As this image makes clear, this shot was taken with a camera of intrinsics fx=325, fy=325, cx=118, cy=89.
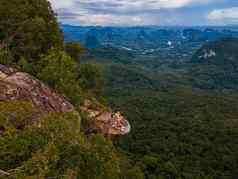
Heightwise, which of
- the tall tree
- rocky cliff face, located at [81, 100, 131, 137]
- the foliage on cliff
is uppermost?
the tall tree

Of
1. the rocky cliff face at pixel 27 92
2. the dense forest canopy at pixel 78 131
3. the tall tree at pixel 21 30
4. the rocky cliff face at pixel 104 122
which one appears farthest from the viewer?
the tall tree at pixel 21 30

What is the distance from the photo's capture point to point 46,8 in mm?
30547

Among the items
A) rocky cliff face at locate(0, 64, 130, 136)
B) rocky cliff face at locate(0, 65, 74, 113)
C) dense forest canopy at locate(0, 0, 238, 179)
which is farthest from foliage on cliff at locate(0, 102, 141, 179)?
rocky cliff face at locate(0, 65, 74, 113)

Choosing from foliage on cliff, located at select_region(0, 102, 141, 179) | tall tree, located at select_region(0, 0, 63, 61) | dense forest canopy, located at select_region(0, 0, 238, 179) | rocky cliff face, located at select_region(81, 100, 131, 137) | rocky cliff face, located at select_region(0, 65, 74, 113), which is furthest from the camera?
tall tree, located at select_region(0, 0, 63, 61)

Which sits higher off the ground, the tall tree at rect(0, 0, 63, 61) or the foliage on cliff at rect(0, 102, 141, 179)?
the tall tree at rect(0, 0, 63, 61)

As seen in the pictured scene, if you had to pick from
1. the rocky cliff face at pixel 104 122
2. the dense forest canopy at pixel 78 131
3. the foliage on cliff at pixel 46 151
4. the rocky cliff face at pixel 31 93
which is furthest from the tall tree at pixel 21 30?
the foliage on cliff at pixel 46 151

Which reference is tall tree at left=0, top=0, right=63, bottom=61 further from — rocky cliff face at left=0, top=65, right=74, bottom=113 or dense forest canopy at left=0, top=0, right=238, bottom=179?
rocky cliff face at left=0, top=65, right=74, bottom=113

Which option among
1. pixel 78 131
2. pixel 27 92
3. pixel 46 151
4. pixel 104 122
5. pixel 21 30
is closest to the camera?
pixel 46 151

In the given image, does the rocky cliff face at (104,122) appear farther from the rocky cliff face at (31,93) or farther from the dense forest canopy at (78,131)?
the dense forest canopy at (78,131)

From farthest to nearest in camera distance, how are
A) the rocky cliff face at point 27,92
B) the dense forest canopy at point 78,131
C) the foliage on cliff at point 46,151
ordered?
the rocky cliff face at point 27,92 < the dense forest canopy at point 78,131 < the foliage on cliff at point 46,151

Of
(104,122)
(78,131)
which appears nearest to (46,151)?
(78,131)

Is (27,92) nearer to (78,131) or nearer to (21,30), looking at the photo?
(78,131)

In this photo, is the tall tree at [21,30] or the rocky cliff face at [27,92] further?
the tall tree at [21,30]

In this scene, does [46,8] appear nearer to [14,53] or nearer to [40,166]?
[14,53]
